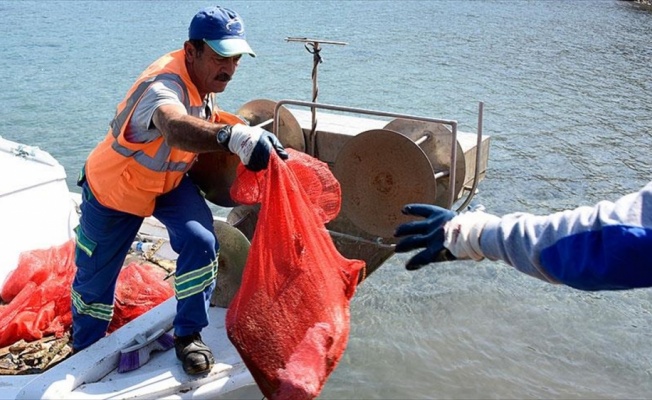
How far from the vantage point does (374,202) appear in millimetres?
4270

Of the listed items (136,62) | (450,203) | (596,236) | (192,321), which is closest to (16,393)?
(192,321)

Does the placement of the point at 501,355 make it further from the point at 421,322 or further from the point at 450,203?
the point at 450,203

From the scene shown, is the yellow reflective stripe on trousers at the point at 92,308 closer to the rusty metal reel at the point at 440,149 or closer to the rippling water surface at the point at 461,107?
the rusty metal reel at the point at 440,149

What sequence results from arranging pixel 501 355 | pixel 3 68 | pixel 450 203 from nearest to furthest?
pixel 450 203
pixel 501 355
pixel 3 68

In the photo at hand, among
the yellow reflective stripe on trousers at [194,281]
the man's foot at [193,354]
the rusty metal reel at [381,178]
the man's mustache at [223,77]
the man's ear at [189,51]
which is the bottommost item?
the man's foot at [193,354]

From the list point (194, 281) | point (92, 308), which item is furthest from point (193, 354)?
point (92, 308)

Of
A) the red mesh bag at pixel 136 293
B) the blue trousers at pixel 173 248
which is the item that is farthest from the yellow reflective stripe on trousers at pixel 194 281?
the red mesh bag at pixel 136 293

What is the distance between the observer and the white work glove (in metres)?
2.12

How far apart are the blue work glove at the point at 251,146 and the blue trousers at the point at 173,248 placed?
60cm

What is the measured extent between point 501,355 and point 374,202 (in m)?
2.50

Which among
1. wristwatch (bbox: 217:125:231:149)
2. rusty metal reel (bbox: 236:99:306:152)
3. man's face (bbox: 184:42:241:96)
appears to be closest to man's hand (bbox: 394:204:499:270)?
wristwatch (bbox: 217:125:231:149)

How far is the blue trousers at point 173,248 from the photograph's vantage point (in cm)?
360

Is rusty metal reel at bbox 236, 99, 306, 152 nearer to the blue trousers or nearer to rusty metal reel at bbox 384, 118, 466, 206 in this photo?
rusty metal reel at bbox 384, 118, 466, 206

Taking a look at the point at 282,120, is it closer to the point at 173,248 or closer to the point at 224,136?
the point at 173,248
